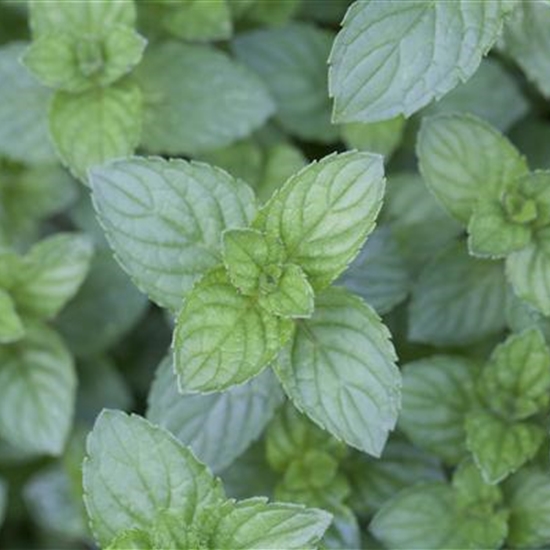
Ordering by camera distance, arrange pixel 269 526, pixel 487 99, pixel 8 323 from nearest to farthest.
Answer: pixel 269 526
pixel 8 323
pixel 487 99

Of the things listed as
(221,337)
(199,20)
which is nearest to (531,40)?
(199,20)

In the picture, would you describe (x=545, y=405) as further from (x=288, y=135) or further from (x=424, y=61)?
(x=288, y=135)

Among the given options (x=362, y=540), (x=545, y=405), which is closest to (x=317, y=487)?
(x=362, y=540)

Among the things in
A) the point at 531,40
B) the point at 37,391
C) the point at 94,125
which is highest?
the point at 531,40

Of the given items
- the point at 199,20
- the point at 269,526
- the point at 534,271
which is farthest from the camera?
the point at 199,20

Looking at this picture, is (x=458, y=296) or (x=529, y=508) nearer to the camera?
(x=529, y=508)

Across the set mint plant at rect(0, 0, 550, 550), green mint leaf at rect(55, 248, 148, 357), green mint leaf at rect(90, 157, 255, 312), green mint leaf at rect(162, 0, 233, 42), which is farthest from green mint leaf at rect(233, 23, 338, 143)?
green mint leaf at rect(90, 157, 255, 312)

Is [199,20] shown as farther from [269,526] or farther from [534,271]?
[269,526]

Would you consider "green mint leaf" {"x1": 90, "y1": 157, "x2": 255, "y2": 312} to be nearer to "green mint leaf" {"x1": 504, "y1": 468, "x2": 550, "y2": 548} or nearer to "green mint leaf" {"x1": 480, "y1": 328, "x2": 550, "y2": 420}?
"green mint leaf" {"x1": 480, "y1": 328, "x2": 550, "y2": 420}
